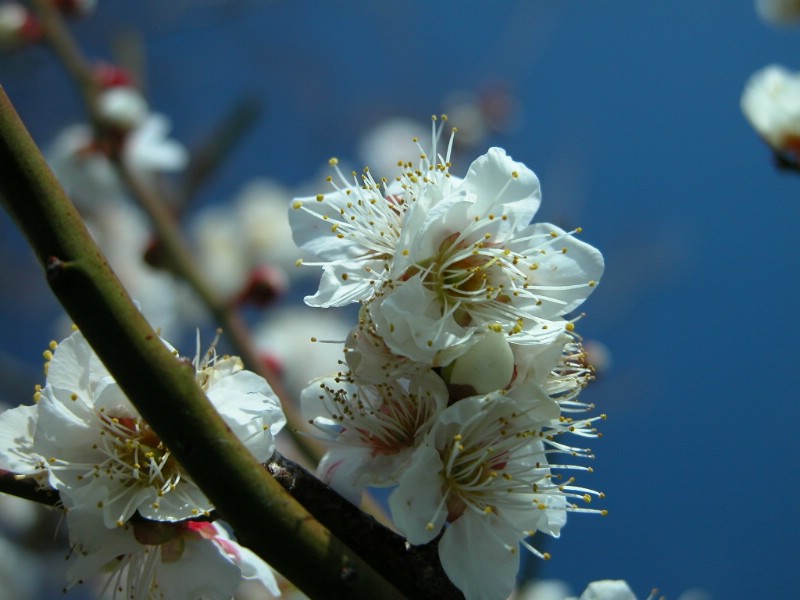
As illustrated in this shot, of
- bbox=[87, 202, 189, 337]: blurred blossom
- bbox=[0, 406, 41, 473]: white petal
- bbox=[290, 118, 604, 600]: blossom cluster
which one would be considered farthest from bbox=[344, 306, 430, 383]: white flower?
bbox=[87, 202, 189, 337]: blurred blossom

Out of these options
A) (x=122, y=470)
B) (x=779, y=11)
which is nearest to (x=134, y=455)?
(x=122, y=470)

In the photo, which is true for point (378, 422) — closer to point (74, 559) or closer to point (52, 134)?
point (74, 559)

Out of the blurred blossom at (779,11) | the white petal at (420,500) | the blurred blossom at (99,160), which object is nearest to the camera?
the white petal at (420,500)

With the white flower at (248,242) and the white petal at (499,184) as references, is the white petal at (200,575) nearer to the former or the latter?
the white petal at (499,184)

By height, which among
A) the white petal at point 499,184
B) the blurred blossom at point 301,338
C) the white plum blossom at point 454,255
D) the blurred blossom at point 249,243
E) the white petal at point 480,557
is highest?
the white petal at point 499,184

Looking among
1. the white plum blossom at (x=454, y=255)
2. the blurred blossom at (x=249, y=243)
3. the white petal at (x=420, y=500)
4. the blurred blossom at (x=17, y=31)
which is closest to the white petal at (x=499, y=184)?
the white plum blossom at (x=454, y=255)

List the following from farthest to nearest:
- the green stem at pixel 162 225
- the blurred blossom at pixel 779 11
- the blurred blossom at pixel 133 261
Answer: the blurred blossom at pixel 133 261
the green stem at pixel 162 225
the blurred blossom at pixel 779 11

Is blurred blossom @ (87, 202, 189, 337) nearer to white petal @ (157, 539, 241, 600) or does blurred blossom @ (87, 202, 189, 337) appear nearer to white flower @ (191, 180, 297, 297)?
white flower @ (191, 180, 297, 297)
